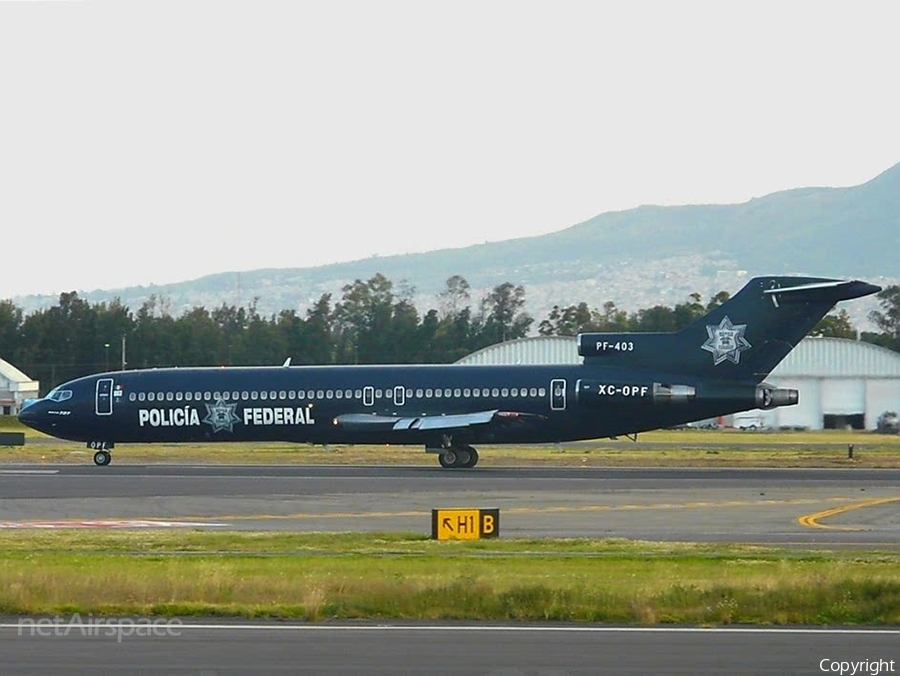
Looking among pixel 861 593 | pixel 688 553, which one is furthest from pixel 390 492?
pixel 861 593

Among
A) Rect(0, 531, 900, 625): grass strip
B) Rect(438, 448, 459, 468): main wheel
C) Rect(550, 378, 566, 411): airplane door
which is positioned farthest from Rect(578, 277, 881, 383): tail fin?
Rect(0, 531, 900, 625): grass strip

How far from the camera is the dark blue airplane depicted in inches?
1922

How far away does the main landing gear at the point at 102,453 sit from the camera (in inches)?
2073

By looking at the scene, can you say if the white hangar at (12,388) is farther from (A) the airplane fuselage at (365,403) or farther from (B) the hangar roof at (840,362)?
(A) the airplane fuselage at (365,403)

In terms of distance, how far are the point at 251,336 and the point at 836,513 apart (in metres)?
113

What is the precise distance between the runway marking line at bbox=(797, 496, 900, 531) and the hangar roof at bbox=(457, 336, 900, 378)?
6600 cm

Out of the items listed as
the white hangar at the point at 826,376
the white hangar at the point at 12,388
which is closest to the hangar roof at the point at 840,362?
the white hangar at the point at 826,376

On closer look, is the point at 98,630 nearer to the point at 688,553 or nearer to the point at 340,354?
the point at 688,553

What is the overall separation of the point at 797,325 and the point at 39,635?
121 ft

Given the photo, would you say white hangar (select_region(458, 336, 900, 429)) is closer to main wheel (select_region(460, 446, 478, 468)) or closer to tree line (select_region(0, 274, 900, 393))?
tree line (select_region(0, 274, 900, 393))

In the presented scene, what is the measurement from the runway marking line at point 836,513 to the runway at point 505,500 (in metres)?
0.04

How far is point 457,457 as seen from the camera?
51.4m

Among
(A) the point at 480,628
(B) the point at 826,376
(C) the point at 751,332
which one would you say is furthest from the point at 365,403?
(B) the point at 826,376

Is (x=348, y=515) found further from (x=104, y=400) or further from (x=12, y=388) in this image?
(x=12, y=388)
